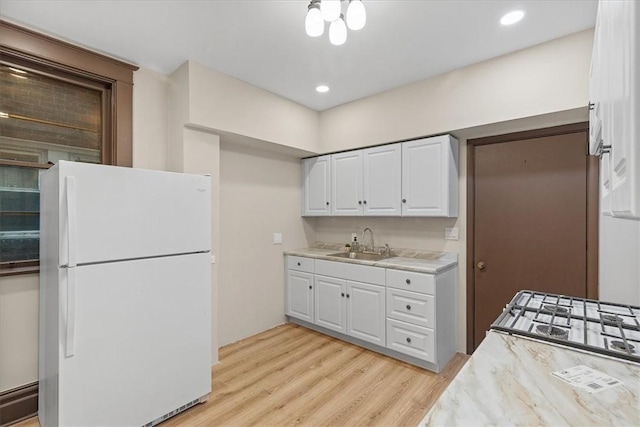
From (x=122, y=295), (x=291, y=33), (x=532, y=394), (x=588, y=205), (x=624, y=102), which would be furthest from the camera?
(x=588, y=205)

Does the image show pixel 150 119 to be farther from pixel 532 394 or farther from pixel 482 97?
pixel 532 394

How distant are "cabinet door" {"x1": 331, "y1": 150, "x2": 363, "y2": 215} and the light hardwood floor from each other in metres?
1.48

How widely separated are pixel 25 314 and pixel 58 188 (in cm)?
111

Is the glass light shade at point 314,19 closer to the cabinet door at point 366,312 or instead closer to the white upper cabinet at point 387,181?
the white upper cabinet at point 387,181

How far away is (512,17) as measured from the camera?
1.99 meters

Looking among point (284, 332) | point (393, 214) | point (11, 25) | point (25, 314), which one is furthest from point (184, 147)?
point (284, 332)

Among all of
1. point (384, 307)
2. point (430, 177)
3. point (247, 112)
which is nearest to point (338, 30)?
point (247, 112)

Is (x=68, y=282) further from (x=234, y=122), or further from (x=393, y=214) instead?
(x=393, y=214)

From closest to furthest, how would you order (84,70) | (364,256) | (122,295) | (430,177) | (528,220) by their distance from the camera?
(122,295) → (84,70) → (528,220) → (430,177) → (364,256)

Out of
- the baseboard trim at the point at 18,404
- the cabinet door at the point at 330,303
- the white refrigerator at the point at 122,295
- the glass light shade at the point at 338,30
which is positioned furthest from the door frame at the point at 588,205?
the baseboard trim at the point at 18,404

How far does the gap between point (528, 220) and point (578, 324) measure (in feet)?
5.37

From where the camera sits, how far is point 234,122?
2861 millimetres

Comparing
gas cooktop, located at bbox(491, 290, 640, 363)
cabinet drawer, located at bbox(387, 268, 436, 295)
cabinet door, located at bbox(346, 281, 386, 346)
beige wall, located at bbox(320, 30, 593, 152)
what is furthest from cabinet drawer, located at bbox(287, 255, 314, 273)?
gas cooktop, located at bbox(491, 290, 640, 363)

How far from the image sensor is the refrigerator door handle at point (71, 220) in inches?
63.1
